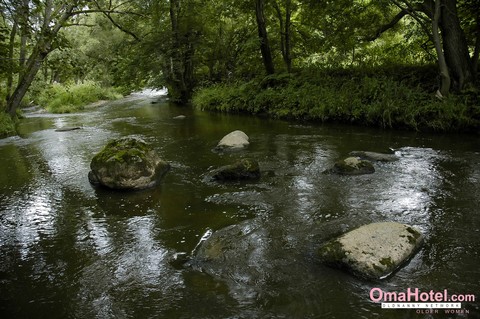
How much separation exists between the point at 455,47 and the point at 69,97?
24337mm

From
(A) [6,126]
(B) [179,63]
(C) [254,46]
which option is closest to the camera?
(A) [6,126]

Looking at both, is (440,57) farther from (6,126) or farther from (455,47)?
(6,126)

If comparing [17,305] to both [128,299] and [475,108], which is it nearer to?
[128,299]

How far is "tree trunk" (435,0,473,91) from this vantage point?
1021 centimetres

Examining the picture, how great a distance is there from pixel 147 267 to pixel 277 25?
18.7 m

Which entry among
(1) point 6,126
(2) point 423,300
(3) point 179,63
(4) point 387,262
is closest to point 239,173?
(4) point 387,262

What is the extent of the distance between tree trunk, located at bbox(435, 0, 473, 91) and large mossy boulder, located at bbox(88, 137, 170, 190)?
371 inches

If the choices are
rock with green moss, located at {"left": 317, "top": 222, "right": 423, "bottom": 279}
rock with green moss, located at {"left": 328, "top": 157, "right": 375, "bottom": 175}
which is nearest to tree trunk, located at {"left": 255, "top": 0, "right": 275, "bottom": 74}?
rock with green moss, located at {"left": 328, "top": 157, "right": 375, "bottom": 175}

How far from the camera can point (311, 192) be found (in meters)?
5.87

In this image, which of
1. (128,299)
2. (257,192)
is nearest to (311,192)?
(257,192)

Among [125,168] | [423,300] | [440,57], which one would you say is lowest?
[423,300]

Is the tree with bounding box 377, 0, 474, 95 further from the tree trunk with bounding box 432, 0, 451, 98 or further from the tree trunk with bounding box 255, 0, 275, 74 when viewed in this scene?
the tree trunk with bounding box 255, 0, 275, 74

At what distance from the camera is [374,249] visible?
3541 mm

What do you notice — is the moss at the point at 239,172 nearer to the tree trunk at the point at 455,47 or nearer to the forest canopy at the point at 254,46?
the forest canopy at the point at 254,46
